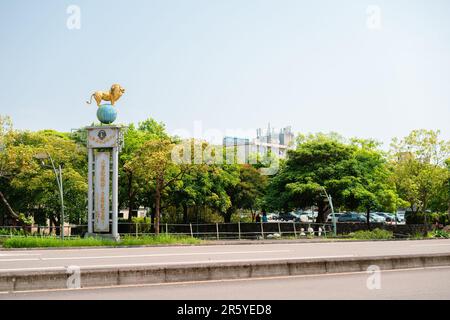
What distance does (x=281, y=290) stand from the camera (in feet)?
38.9

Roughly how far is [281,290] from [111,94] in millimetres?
24457

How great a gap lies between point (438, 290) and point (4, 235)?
87.0ft

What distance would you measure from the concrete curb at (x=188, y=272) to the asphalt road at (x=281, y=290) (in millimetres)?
299

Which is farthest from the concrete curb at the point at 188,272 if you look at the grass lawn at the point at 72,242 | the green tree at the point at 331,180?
the green tree at the point at 331,180

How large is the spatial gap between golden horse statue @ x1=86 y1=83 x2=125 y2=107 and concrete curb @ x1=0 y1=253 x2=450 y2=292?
2110 centimetres

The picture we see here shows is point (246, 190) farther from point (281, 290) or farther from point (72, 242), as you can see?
point (281, 290)

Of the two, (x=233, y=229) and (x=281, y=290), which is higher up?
(x=233, y=229)

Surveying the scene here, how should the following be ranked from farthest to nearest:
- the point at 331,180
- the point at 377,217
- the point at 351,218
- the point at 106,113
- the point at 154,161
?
1. the point at 377,217
2. the point at 351,218
3. the point at 331,180
4. the point at 154,161
5. the point at 106,113

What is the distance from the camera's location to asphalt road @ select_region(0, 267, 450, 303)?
35.6ft

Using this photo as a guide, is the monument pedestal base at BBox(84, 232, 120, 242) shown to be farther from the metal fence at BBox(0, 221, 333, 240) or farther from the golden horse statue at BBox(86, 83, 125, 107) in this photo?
the metal fence at BBox(0, 221, 333, 240)

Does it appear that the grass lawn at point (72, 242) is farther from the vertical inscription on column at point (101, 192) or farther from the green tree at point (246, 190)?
the green tree at point (246, 190)

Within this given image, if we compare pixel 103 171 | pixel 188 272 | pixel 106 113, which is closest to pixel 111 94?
pixel 106 113
